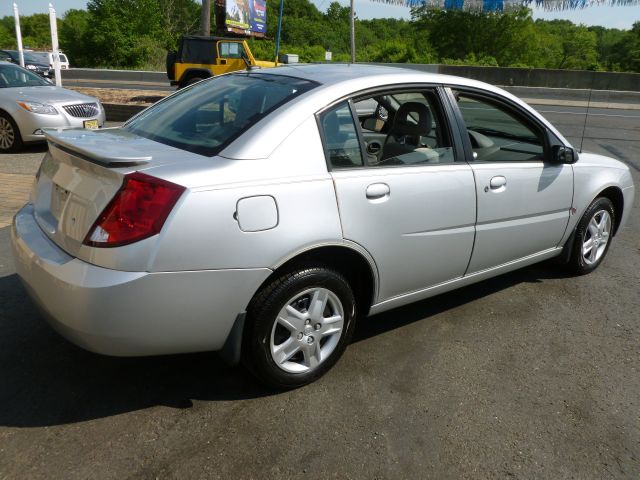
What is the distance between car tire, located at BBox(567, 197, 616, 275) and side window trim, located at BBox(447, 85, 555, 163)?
759 mm

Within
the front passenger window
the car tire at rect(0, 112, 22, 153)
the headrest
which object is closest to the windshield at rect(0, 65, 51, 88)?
the car tire at rect(0, 112, 22, 153)

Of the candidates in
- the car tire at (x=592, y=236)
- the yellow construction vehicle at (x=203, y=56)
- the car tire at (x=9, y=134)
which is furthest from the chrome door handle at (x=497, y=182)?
the yellow construction vehicle at (x=203, y=56)

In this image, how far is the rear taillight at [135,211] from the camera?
7.47 ft

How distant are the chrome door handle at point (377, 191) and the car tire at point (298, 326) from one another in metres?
0.43

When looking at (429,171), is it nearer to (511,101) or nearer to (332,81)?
(332,81)

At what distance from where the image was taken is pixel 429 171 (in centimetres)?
316

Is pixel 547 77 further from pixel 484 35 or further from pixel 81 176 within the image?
pixel 81 176

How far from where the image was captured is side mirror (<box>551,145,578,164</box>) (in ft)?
12.7

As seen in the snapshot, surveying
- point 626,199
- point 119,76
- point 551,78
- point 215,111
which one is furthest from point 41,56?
point 626,199

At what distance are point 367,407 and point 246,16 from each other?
→ 29.9 meters

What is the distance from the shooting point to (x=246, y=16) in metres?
29.6

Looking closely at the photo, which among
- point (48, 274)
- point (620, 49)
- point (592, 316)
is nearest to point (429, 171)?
point (592, 316)

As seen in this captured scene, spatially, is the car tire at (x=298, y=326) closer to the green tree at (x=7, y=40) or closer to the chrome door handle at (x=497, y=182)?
the chrome door handle at (x=497, y=182)

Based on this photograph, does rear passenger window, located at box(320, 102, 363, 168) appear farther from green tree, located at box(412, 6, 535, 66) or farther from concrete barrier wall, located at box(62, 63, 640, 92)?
green tree, located at box(412, 6, 535, 66)
